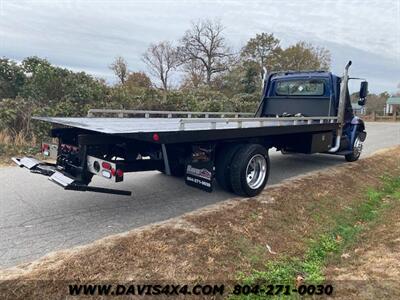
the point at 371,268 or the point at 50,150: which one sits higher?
the point at 50,150

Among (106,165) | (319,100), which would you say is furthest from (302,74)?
(106,165)

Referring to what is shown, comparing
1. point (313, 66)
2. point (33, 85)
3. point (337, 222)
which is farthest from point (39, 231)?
point (313, 66)

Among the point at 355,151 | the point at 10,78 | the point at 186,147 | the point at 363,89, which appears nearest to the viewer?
the point at 186,147

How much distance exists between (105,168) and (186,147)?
1.27 m

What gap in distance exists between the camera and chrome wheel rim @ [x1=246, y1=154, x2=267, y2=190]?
565cm

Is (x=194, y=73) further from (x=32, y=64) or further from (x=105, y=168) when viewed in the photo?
(x=105, y=168)

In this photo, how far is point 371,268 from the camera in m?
3.68

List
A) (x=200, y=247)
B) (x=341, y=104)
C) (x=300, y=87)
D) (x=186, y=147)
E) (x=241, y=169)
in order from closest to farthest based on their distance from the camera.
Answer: (x=200, y=247)
(x=186, y=147)
(x=241, y=169)
(x=341, y=104)
(x=300, y=87)

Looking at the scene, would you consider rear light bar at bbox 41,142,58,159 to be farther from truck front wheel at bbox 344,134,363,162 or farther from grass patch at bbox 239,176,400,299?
truck front wheel at bbox 344,134,363,162

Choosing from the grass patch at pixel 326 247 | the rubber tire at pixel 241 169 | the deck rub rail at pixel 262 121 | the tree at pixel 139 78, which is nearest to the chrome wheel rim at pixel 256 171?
the rubber tire at pixel 241 169

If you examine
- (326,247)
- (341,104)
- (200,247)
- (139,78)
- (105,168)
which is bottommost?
(326,247)

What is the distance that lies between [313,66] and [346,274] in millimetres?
42773

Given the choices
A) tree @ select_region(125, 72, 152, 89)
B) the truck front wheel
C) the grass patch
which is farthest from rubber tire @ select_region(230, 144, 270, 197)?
tree @ select_region(125, 72, 152, 89)

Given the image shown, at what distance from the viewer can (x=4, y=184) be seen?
5973mm
